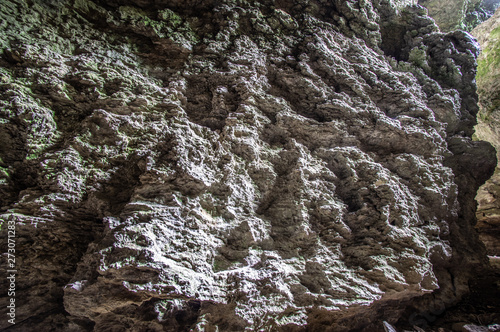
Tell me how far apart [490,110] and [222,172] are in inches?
304

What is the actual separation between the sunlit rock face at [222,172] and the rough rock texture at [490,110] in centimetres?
297

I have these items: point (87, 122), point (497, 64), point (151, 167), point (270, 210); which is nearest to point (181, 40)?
point (87, 122)

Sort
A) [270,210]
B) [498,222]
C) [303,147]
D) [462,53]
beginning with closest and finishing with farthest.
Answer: [270,210] < [303,147] < [462,53] < [498,222]

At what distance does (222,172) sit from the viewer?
2734mm

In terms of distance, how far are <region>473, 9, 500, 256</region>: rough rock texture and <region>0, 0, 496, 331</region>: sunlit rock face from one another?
2973mm

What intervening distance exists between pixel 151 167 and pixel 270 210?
1.48m

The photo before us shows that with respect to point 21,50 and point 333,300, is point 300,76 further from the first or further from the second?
point 21,50

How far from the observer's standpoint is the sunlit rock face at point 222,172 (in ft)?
7.25

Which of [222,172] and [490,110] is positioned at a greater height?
[490,110]

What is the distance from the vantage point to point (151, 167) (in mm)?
2480

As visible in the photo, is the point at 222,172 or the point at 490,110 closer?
the point at 222,172

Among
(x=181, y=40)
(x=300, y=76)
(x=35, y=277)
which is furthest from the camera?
(x=300, y=76)

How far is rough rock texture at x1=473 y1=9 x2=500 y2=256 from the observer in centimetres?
607

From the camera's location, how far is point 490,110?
6.10 metres
